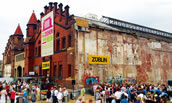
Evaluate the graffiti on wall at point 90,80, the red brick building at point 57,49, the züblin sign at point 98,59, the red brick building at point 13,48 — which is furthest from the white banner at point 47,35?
the red brick building at point 13,48

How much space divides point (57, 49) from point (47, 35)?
4217 millimetres

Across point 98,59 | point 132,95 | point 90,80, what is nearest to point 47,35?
point 98,59

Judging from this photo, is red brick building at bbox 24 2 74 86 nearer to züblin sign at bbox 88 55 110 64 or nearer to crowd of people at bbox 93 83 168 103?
züblin sign at bbox 88 55 110 64

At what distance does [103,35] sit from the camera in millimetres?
25984

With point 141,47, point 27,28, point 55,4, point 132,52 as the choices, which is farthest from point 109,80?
point 27,28

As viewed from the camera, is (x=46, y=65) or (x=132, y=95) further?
(x=46, y=65)

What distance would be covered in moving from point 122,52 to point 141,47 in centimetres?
552

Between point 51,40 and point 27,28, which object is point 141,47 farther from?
point 27,28

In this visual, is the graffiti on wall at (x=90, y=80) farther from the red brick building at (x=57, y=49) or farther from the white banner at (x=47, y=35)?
the white banner at (x=47, y=35)

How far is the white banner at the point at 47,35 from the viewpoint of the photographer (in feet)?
92.9

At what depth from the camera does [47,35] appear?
97.5 ft

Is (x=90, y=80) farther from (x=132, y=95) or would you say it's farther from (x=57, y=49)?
(x=132, y=95)

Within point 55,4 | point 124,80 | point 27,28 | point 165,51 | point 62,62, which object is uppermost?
point 55,4

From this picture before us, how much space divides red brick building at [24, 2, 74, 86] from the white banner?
2.55 ft
